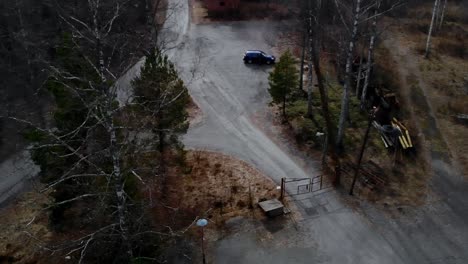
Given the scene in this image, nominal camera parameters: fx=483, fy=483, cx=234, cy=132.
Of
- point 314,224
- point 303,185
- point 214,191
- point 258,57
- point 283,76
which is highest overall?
point 283,76

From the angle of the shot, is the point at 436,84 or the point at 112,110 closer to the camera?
the point at 112,110

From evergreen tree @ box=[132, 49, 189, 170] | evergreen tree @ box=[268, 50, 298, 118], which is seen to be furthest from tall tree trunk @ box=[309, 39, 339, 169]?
evergreen tree @ box=[132, 49, 189, 170]

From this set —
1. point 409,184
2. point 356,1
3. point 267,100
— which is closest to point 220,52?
point 267,100

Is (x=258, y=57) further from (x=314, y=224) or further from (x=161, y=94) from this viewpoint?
(x=314, y=224)

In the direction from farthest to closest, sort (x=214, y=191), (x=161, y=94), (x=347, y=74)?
(x=347, y=74) → (x=214, y=191) → (x=161, y=94)

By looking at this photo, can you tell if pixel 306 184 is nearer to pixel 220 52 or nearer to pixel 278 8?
pixel 220 52

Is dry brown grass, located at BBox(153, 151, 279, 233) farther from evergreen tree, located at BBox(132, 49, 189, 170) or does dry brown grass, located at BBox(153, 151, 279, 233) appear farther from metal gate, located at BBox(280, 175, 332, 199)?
evergreen tree, located at BBox(132, 49, 189, 170)

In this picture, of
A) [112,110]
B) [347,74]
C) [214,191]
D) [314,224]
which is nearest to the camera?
[112,110]

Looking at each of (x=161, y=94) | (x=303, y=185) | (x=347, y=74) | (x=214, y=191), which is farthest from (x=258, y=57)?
(x=161, y=94)

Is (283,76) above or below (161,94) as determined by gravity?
below
